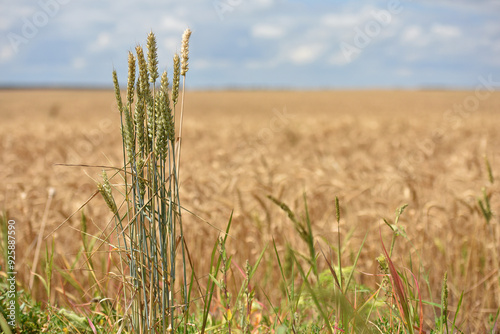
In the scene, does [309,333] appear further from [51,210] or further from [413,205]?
[51,210]

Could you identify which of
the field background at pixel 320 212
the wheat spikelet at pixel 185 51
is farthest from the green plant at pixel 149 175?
the field background at pixel 320 212

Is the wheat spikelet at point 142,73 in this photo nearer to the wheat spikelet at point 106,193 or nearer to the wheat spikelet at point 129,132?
the wheat spikelet at point 129,132

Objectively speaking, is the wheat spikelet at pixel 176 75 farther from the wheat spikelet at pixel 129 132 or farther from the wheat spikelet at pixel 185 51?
the wheat spikelet at pixel 129 132

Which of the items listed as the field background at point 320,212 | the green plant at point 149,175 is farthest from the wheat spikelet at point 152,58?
the field background at point 320,212

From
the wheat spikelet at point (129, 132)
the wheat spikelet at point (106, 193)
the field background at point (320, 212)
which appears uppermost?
the wheat spikelet at point (129, 132)

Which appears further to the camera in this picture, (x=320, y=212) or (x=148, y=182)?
(x=320, y=212)

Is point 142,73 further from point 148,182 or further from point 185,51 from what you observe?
point 148,182

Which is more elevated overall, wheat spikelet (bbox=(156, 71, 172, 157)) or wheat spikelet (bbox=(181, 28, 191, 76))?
wheat spikelet (bbox=(181, 28, 191, 76))

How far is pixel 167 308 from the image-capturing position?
1.35 m

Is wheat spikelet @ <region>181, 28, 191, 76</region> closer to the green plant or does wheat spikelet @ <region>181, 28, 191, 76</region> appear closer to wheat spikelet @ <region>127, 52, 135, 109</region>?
the green plant

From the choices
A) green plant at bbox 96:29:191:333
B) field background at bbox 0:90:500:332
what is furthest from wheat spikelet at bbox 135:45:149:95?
field background at bbox 0:90:500:332

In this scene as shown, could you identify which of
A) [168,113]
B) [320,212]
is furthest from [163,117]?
[320,212]

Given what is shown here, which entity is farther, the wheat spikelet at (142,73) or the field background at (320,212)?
the field background at (320,212)

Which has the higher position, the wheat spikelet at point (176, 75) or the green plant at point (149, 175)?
the wheat spikelet at point (176, 75)
